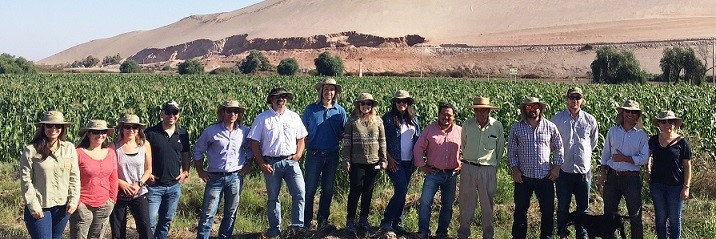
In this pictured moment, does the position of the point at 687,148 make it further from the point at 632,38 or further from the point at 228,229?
the point at 632,38

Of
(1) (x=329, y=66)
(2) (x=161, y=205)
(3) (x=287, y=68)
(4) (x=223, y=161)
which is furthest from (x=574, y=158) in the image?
(1) (x=329, y=66)

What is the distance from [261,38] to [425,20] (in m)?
40.6

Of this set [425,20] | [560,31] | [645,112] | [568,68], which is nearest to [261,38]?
[425,20]

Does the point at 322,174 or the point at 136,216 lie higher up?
the point at 322,174

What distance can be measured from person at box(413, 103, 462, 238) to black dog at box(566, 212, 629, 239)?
4.40ft

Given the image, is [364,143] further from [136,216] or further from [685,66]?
[685,66]

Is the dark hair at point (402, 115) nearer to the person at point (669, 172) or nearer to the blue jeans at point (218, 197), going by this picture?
the blue jeans at point (218, 197)

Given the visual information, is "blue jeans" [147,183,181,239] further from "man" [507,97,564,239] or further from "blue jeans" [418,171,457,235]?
"man" [507,97,564,239]

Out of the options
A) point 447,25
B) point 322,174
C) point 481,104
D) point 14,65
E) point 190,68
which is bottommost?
point 322,174

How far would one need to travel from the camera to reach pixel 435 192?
7695mm

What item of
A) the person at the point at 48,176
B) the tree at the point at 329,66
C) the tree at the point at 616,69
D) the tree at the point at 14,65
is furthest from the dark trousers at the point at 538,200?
the tree at the point at 329,66

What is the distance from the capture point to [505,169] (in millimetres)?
11695

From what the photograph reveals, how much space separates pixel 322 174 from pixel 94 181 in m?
2.66

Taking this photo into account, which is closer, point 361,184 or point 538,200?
point 538,200
